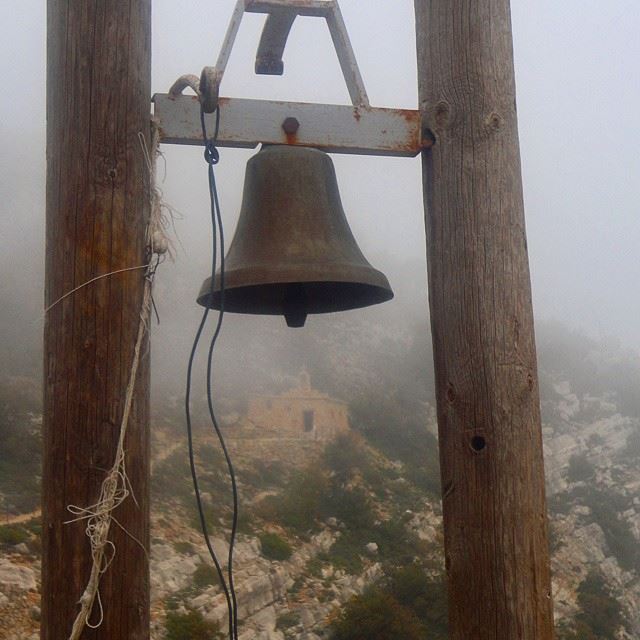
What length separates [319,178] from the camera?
101 inches

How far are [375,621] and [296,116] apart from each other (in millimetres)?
15275

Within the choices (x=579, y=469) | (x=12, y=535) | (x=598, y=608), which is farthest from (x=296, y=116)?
(x=579, y=469)

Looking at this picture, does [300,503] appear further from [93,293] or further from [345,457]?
[93,293]

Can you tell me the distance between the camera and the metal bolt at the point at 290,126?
90.2 inches

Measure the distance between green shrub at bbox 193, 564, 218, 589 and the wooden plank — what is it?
13624 mm

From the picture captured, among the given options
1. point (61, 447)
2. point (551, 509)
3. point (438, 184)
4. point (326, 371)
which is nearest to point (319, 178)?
point (438, 184)

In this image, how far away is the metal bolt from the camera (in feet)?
7.52

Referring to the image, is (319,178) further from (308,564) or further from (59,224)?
(308,564)

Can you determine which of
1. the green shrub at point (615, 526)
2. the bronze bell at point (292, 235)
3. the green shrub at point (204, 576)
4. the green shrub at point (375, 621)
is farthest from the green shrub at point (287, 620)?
the bronze bell at point (292, 235)

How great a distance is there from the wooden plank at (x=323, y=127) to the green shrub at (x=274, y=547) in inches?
643

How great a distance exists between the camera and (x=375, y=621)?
16203 mm

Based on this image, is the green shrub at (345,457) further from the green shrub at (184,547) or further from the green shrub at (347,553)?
the green shrub at (184,547)

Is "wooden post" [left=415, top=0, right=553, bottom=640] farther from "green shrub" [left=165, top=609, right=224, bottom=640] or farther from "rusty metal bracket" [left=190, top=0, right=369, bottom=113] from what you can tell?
"green shrub" [left=165, top=609, right=224, bottom=640]

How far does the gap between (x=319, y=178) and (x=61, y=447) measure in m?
1.11
